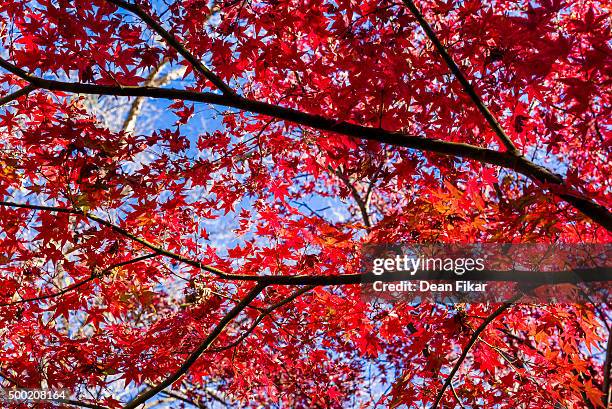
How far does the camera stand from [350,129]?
9.36ft

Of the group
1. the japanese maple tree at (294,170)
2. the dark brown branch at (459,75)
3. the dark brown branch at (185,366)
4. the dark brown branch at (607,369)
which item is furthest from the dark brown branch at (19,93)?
the dark brown branch at (607,369)

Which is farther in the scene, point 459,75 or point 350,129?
point 350,129

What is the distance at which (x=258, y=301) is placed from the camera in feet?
14.0

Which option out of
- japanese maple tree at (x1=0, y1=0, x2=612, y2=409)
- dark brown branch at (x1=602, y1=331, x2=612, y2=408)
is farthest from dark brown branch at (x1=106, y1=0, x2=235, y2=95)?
dark brown branch at (x1=602, y1=331, x2=612, y2=408)

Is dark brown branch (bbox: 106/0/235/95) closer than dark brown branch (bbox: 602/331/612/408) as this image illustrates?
Yes

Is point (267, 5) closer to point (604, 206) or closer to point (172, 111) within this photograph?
point (172, 111)

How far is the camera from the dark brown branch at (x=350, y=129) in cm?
259

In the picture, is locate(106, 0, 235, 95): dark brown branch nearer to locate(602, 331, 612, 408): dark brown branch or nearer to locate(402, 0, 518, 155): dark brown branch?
locate(402, 0, 518, 155): dark brown branch

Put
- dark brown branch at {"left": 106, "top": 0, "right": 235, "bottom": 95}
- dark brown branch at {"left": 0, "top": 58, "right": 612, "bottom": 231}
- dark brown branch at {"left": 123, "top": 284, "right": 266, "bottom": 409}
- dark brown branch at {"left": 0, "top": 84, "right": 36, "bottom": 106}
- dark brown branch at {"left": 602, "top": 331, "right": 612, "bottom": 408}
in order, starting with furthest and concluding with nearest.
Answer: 1. dark brown branch at {"left": 602, "top": 331, "right": 612, "bottom": 408}
2. dark brown branch at {"left": 123, "top": 284, "right": 266, "bottom": 409}
3. dark brown branch at {"left": 0, "top": 84, "right": 36, "bottom": 106}
4. dark brown branch at {"left": 106, "top": 0, "right": 235, "bottom": 95}
5. dark brown branch at {"left": 0, "top": 58, "right": 612, "bottom": 231}

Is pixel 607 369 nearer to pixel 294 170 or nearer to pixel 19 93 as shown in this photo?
pixel 294 170

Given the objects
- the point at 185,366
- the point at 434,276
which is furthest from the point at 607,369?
the point at 185,366

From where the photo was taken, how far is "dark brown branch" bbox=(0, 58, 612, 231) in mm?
2592

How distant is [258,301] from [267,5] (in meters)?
2.32

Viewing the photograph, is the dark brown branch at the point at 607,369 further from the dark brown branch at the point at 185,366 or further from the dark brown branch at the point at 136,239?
the dark brown branch at the point at 136,239
